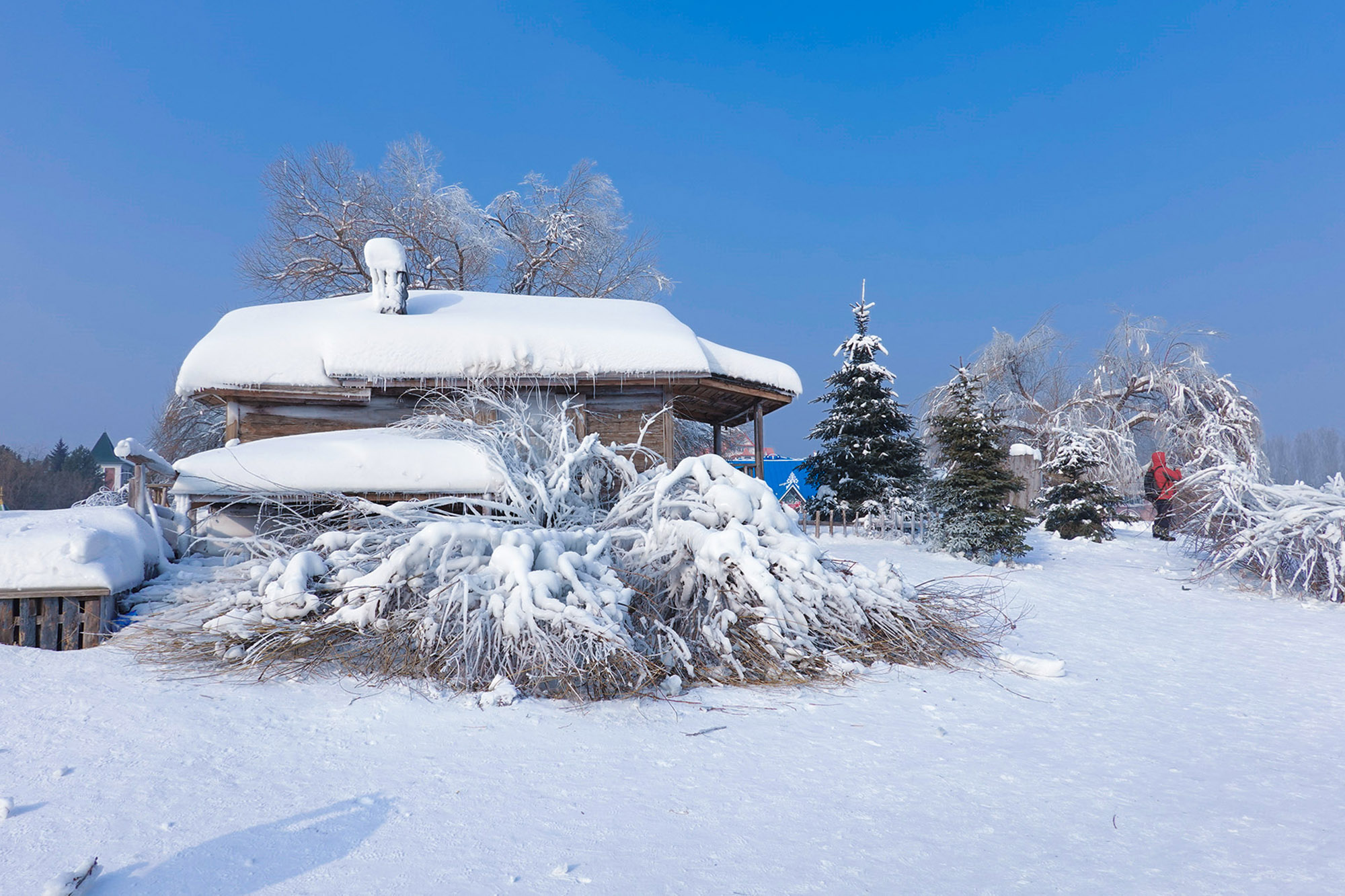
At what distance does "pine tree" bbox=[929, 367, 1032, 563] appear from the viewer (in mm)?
10961

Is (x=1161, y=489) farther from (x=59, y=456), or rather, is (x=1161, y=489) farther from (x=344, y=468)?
(x=59, y=456)

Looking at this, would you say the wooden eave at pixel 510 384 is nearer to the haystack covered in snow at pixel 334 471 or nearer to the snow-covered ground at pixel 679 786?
the haystack covered in snow at pixel 334 471

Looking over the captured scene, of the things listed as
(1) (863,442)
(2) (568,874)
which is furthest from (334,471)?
(1) (863,442)

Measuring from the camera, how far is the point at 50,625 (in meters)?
4.98

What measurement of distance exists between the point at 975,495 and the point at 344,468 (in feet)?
29.5

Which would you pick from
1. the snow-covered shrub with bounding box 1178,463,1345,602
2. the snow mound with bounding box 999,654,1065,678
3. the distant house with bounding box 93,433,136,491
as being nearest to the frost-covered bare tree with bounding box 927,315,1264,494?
the snow-covered shrub with bounding box 1178,463,1345,602

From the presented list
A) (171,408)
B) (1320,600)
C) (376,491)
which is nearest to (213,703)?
(376,491)

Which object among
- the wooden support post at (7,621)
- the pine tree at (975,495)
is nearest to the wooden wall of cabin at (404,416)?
the wooden support post at (7,621)

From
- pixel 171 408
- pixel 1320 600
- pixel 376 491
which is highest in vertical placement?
pixel 171 408

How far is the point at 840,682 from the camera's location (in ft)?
16.0

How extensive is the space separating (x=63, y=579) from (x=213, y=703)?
2011 millimetres

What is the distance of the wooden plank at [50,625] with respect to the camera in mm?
4965

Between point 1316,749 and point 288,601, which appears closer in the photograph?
point 1316,749

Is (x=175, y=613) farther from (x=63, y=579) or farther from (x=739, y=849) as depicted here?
(x=739, y=849)
